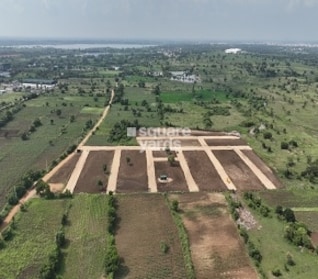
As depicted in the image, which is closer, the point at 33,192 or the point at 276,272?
the point at 276,272

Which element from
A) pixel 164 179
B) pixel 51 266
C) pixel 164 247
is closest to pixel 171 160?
pixel 164 179

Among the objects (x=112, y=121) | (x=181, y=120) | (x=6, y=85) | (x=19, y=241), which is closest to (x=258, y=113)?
(x=181, y=120)

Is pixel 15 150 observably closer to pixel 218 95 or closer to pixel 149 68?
pixel 218 95

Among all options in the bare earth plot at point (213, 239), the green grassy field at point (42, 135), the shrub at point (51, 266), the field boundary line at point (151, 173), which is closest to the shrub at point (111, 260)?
the shrub at point (51, 266)

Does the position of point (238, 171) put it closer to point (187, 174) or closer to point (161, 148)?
point (187, 174)

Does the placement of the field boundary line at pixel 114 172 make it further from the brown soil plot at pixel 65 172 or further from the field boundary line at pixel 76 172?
the brown soil plot at pixel 65 172

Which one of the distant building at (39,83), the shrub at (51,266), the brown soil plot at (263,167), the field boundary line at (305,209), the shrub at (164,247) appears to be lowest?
the distant building at (39,83)

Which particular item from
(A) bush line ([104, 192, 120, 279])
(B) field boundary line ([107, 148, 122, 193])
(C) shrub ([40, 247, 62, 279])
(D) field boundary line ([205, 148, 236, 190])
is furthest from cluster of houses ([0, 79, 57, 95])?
(C) shrub ([40, 247, 62, 279])
